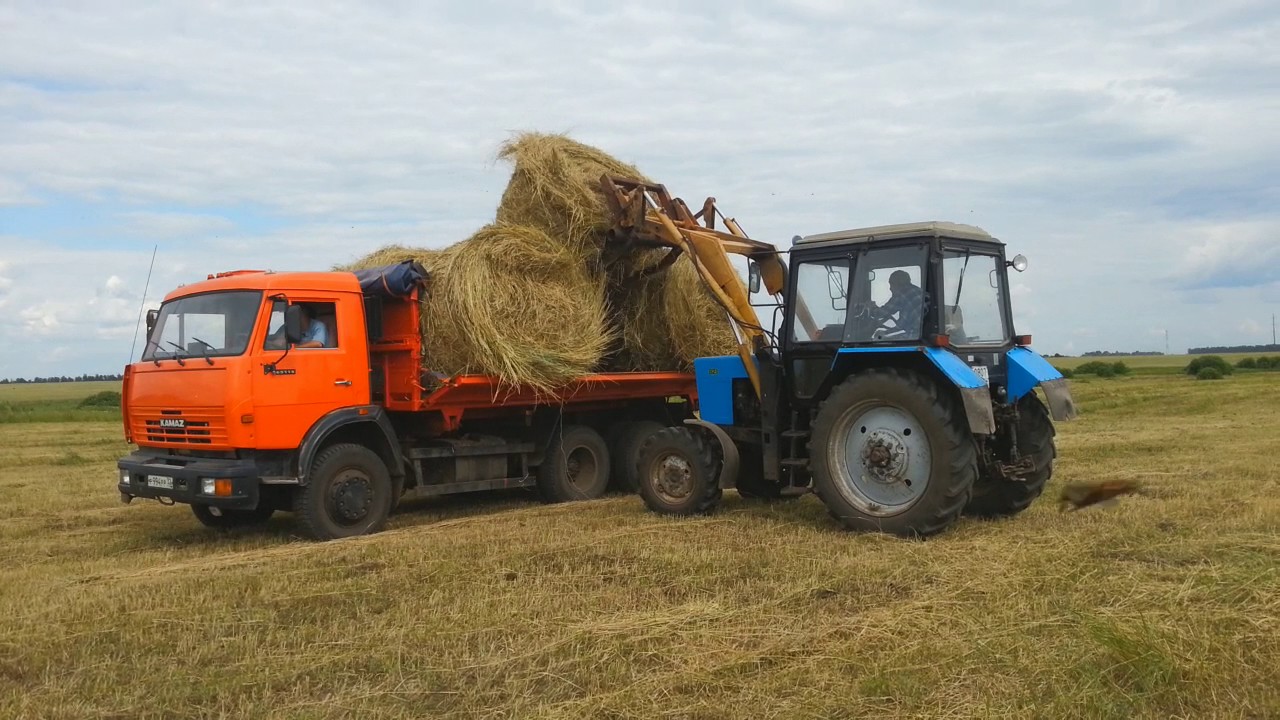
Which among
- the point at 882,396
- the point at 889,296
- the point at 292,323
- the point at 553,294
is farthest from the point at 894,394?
the point at 292,323

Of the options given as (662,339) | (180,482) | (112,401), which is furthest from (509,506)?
(112,401)

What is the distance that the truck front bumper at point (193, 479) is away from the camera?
8.48m

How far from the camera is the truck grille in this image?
8586 mm

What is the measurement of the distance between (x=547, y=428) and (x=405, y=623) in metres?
5.60

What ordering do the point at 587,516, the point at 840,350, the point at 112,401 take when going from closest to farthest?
the point at 840,350 → the point at 587,516 → the point at 112,401

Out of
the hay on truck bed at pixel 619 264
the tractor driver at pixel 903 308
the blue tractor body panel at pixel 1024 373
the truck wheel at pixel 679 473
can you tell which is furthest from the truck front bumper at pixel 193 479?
the blue tractor body panel at pixel 1024 373

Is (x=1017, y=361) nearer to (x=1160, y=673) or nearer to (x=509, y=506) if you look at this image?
(x=1160, y=673)

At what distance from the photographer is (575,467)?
11.5 m

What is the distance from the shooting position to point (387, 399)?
32.0 feet

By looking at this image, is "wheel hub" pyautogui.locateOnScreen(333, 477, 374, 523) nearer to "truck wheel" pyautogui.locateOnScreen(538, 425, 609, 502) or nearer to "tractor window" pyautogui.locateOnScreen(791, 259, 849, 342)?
"truck wheel" pyautogui.locateOnScreen(538, 425, 609, 502)

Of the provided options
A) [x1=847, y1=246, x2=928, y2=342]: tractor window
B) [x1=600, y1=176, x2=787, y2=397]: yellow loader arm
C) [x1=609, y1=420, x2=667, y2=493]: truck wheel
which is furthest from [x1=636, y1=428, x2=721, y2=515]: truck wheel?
[x1=609, y1=420, x2=667, y2=493]: truck wheel

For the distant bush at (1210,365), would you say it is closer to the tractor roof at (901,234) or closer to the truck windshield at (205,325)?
the tractor roof at (901,234)

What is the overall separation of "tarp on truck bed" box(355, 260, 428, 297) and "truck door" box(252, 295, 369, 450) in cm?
26

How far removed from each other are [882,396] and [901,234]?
129 centimetres
